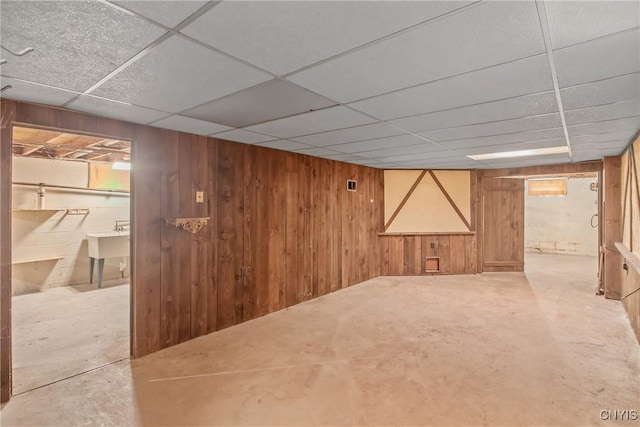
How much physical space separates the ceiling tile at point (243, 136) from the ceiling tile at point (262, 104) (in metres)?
0.38

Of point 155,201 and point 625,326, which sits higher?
point 155,201

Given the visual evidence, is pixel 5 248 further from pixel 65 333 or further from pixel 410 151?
pixel 410 151

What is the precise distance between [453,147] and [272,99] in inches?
102

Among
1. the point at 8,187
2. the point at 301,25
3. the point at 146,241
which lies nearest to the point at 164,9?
the point at 301,25

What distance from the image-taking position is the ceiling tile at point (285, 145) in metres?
3.62

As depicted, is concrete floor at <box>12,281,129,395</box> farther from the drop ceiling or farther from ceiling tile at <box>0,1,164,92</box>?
ceiling tile at <box>0,1,164,92</box>

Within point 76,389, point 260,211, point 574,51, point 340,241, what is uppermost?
point 574,51

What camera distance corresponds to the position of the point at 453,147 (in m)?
3.93

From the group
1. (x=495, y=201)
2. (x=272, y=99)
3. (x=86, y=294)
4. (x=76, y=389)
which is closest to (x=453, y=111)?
(x=272, y=99)

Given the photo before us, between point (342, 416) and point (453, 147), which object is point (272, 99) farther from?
point (453, 147)

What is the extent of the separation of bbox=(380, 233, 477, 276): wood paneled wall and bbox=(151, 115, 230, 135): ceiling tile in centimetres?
394

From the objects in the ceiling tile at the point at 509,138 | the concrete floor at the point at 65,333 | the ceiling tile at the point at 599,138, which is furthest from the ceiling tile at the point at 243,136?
the ceiling tile at the point at 599,138

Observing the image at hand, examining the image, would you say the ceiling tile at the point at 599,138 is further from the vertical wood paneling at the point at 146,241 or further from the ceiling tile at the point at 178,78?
the vertical wood paneling at the point at 146,241

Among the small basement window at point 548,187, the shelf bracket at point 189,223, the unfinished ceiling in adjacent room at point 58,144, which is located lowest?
the shelf bracket at point 189,223
